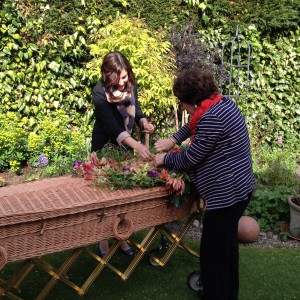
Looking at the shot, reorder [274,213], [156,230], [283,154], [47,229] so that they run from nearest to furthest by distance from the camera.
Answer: [47,229] → [156,230] → [274,213] → [283,154]

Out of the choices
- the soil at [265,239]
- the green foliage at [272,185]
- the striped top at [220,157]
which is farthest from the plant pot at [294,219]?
the striped top at [220,157]

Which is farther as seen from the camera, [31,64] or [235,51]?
[235,51]

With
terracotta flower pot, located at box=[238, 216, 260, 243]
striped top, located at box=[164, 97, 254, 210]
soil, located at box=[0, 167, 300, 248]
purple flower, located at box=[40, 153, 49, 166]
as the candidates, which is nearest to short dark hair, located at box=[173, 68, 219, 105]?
striped top, located at box=[164, 97, 254, 210]

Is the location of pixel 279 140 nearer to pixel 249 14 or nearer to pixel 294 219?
pixel 249 14

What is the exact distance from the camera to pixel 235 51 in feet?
24.4

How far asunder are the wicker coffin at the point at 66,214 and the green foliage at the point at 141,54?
3.18m

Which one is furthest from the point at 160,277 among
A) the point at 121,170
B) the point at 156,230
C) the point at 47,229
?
the point at 47,229

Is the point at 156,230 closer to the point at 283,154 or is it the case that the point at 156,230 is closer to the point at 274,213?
the point at 274,213

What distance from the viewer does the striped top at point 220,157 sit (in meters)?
2.99

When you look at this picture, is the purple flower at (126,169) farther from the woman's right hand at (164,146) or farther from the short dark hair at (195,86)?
the short dark hair at (195,86)

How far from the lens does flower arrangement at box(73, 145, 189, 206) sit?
3146mm

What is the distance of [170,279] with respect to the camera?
4035 millimetres

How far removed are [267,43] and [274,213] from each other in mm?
3164

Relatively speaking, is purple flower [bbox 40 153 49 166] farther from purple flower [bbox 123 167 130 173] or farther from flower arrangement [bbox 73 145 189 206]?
purple flower [bbox 123 167 130 173]
